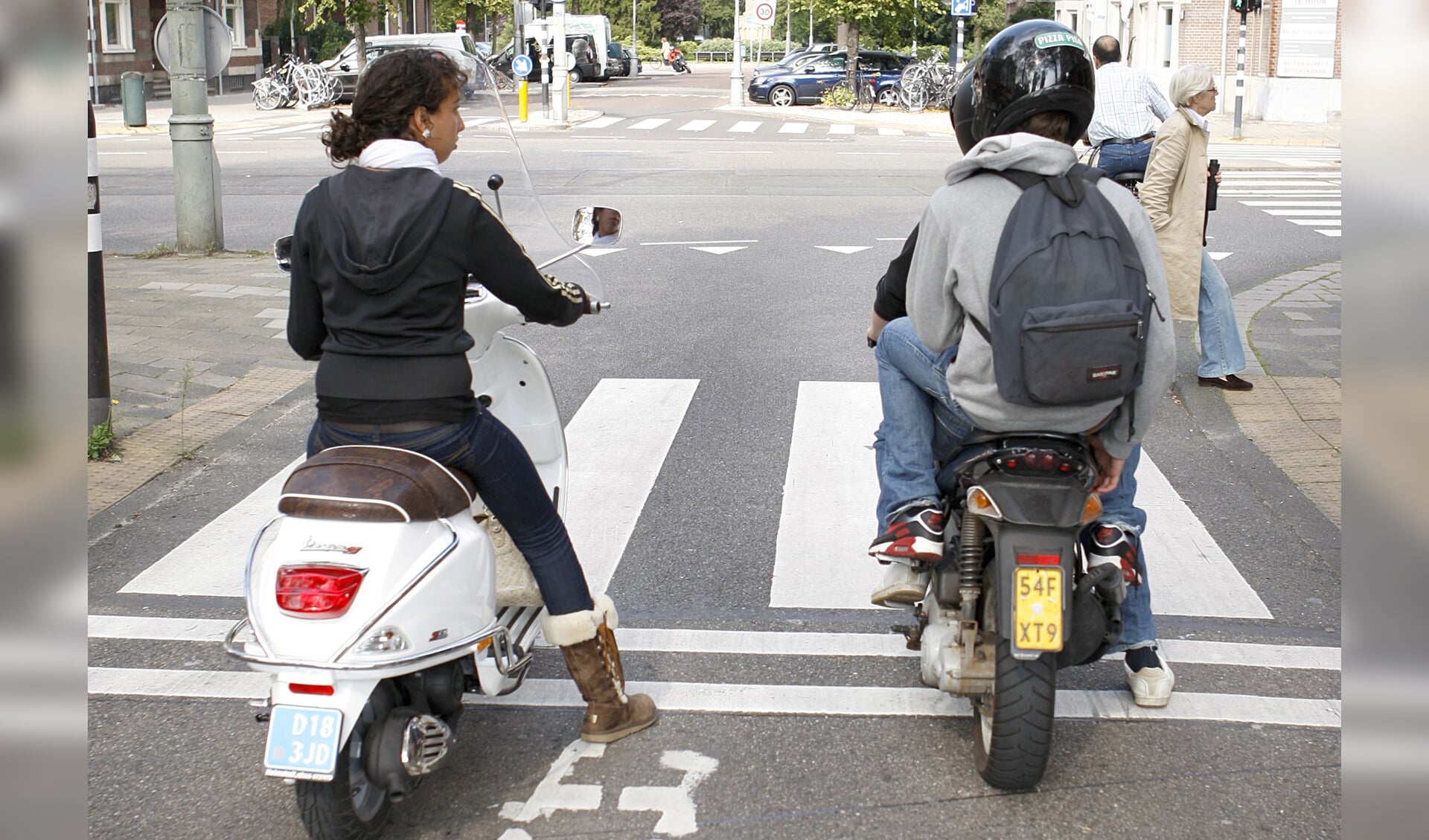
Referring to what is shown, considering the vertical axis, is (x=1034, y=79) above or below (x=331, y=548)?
above

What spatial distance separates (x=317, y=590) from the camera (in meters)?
2.88

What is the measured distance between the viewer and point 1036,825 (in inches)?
129

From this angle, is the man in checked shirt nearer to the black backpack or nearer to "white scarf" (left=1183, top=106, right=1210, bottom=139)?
"white scarf" (left=1183, top=106, right=1210, bottom=139)

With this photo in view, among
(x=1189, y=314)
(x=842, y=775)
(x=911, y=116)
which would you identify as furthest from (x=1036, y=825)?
(x=911, y=116)

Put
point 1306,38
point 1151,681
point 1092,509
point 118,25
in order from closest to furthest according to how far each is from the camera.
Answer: point 1092,509, point 1151,681, point 1306,38, point 118,25

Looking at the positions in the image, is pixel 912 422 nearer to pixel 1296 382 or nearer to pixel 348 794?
pixel 348 794

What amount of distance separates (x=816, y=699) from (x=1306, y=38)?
2924 cm

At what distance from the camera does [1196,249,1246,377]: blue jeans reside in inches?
288

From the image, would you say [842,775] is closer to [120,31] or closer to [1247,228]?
[1247,228]

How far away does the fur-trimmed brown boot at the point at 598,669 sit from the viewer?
3.52 meters

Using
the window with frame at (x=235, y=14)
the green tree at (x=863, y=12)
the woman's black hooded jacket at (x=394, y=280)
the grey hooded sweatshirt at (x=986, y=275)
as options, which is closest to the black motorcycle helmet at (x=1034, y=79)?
the grey hooded sweatshirt at (x=986, y=275)

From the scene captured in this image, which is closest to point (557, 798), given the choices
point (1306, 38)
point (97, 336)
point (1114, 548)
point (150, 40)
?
point (1114, 548)

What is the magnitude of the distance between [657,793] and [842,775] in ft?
1.58

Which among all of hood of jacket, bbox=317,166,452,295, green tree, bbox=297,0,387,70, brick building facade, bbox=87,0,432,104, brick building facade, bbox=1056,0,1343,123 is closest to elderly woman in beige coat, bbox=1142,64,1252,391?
hood of jacket, bbox=317,166,452,295
